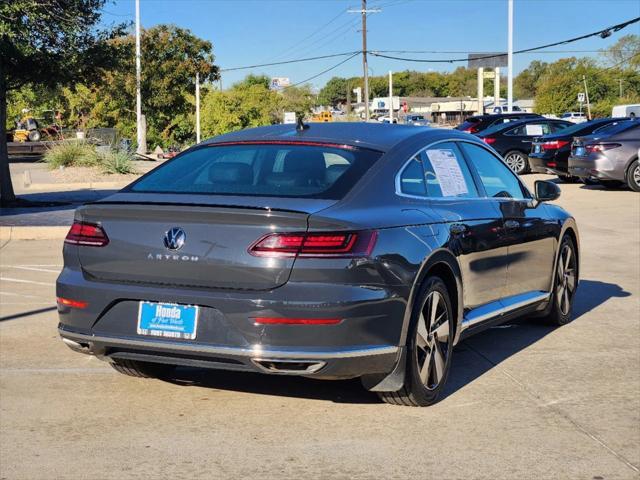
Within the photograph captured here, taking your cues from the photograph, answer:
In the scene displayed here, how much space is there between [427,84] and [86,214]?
183m

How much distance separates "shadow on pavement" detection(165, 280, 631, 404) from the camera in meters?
5.80

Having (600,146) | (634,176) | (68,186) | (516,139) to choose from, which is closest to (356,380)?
(600,146)

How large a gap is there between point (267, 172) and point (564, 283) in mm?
3470

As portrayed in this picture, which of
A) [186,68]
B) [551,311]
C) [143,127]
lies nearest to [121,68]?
[551,311]

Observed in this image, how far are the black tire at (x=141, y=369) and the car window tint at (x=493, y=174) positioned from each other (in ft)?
8.26

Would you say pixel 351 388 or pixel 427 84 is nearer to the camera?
pixel 351 388

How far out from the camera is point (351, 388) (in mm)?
5910

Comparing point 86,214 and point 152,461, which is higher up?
point 86,214

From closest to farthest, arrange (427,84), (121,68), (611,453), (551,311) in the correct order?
(611,453) < (551,311) < (121,68) < (427,84)

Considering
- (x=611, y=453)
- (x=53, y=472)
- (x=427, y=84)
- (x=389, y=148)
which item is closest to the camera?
(x=53, y=472)

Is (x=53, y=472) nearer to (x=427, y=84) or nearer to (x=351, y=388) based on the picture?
(x=351, y=388)

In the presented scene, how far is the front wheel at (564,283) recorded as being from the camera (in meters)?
7.75

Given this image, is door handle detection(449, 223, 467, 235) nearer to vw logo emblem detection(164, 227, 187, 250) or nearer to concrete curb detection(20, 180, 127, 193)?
A: vw logo emblem detection(164, 227, 187, 250)

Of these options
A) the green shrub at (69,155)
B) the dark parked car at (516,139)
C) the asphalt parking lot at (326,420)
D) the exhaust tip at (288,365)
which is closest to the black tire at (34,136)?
the green shrub at (69,155)
